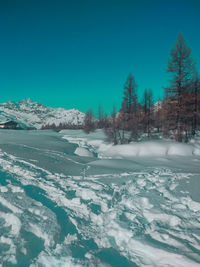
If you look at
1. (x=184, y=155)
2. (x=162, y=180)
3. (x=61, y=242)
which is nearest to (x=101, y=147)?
(x=184, y=155)

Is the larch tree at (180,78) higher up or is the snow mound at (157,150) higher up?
the larch tree at (180,78)

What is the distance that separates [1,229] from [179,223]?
3.21 meters

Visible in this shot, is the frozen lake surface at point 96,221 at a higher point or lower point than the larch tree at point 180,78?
lower

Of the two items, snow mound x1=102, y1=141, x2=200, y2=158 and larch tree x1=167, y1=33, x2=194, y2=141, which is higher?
larch tree x1=167, y1=33, x2=194, y2=141

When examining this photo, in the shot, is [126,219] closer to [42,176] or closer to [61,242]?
[61,242]

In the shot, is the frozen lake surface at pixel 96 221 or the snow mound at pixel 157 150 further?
the snow mound at pixel 157 150

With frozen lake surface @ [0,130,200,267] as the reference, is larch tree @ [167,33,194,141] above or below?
above

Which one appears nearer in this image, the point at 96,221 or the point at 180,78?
the point at 96,221

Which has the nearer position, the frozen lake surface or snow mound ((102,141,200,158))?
the frozen lake surface

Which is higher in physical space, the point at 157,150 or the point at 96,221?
the point at 157,150

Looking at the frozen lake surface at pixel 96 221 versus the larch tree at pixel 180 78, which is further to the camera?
the larch tree at pixel 180 78

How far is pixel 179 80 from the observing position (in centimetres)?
1296

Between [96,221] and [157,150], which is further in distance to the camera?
[157,150]

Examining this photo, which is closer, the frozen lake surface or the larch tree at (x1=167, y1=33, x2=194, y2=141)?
the frozen lake surface
